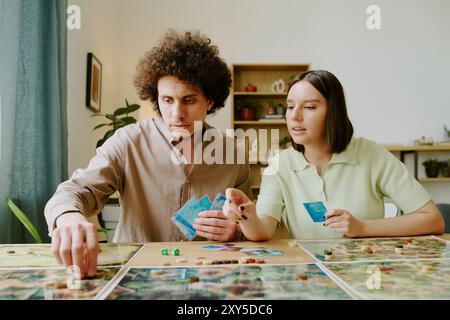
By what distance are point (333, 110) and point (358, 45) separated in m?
3.69

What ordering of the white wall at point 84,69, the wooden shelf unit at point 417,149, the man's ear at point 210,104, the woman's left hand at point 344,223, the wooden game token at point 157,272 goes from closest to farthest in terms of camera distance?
the wooden game token at point 157,272 → the woman's left hand at point 344,223 → the man's ear at point 210,104 → the white wall at point 84,69 → the wooden shelf unit at point 417,149

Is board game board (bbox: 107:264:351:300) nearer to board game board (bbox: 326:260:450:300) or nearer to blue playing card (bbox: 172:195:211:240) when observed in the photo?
board game board (bbox: 326:260:450:300)

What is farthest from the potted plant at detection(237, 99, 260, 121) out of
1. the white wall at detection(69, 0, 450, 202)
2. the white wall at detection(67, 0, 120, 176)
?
the white wall at detection(67, 0, 120, 176)

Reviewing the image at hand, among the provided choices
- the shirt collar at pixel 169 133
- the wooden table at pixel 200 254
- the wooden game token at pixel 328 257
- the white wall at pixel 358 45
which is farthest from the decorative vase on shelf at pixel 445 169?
the wooden game token at pixel 328 257

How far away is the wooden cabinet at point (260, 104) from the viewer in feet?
14.8

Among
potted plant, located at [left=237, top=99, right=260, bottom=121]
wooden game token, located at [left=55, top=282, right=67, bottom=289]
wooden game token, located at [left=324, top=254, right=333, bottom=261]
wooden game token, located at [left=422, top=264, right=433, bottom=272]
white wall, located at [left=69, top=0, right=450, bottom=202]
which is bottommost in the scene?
wooden game token, located at [left=324, top=254, right=333, bottom=261]

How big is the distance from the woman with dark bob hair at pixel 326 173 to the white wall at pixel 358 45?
128 inches

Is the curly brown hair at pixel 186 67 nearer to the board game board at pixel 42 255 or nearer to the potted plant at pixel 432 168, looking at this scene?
the board game board at pixel 42 255

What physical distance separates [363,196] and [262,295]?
863mm

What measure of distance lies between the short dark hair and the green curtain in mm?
1500

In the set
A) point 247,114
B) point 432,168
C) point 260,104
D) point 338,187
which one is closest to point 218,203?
point 338,187

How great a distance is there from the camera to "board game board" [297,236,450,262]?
921 millimetres
